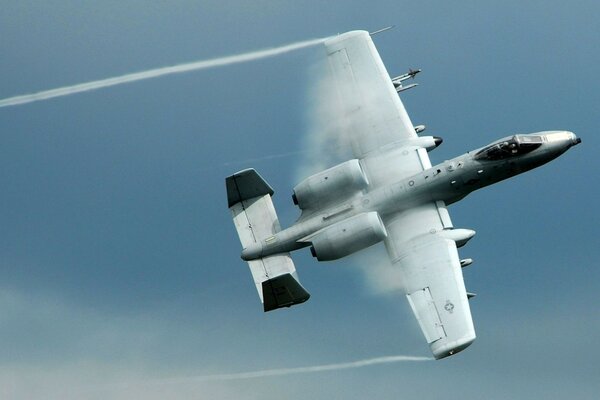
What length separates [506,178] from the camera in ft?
188

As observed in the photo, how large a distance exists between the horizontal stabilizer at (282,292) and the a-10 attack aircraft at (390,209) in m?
0.04

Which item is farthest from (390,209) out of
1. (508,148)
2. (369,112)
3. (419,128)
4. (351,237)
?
(508,148)

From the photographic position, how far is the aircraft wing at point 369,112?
57875 millimetres

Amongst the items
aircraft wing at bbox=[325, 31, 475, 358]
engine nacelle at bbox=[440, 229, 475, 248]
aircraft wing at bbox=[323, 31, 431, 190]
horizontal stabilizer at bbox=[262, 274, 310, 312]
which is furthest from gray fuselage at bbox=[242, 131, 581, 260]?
horizontal stabilizer at bbox=[262, 274, 310, 312]

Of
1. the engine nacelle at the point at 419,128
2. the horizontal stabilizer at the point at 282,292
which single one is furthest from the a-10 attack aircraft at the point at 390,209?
the engine nacelle at the point at 419,128

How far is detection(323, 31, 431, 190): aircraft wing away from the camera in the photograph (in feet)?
190

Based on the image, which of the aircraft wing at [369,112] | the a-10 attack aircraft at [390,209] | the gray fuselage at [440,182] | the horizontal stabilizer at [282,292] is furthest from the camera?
the aircraft wing at [369,112]

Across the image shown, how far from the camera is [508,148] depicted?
184 feet

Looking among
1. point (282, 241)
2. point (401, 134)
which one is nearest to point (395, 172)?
point (401, 134)

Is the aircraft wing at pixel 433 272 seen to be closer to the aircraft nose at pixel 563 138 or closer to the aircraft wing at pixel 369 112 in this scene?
the aircraft wing at pixel 369 112

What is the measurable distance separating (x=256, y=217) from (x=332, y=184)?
12.7 feet

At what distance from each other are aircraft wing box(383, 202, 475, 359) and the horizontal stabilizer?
4523 millimetres

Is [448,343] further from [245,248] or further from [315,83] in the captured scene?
[315,83]

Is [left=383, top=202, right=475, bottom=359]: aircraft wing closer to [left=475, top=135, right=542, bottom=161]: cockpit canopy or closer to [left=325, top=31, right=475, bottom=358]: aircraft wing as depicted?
[left=325, top=31, right=475, bottom=358]: aircraft wing
